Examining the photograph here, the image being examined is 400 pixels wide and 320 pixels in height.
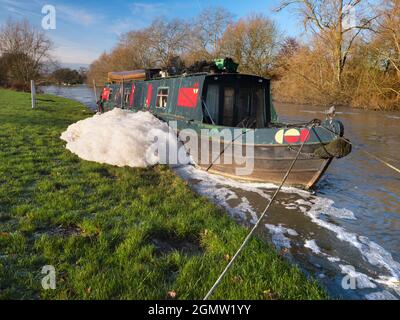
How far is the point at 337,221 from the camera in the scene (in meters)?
6.25

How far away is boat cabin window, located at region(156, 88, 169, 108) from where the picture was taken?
37.2ft

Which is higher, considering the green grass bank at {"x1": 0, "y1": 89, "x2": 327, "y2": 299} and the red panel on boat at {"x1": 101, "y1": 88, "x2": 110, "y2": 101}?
the red panel on boat at {"x1": 101, "y1": 88, "x2": 110, "y2": 101}

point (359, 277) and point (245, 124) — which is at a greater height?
point (245, 124)

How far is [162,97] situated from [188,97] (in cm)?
218

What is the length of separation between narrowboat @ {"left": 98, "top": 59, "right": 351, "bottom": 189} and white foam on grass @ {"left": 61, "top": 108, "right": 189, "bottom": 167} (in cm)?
85

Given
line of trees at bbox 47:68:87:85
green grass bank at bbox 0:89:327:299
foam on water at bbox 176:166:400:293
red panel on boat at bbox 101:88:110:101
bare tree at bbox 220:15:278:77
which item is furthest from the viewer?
line of trees at bbox 47:68:87:85

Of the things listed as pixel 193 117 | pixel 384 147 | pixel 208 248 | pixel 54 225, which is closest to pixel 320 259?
pixel 208 248

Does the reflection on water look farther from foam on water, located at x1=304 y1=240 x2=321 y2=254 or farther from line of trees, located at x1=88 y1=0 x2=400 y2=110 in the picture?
foam on water, located at x1=304 y1=240 x2=321 y2=254

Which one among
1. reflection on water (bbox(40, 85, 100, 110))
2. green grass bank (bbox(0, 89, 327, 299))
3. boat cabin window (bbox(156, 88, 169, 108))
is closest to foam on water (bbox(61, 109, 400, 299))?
green grass bank (bbox(0, 89, 327, 299))

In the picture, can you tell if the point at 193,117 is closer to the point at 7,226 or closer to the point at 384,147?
the point at 7,226

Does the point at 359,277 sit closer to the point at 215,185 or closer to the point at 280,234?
the point at 280,234

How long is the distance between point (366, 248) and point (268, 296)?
2576 millimetres

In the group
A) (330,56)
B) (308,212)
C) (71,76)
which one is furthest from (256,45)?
(71,76)

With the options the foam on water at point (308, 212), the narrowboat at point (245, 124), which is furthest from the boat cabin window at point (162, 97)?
the foam on water at point (308, 212)
